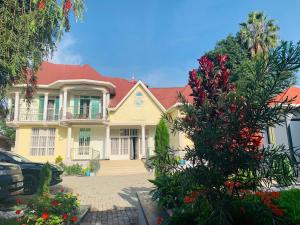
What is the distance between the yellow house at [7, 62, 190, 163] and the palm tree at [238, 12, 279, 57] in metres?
9.26

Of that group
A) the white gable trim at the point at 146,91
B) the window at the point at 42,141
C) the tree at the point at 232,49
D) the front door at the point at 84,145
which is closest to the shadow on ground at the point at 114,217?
the front door at the point at 84,145

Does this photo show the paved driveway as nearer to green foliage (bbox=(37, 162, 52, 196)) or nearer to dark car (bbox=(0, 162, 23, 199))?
green foliage (bbox=(37, 162, 52, 196))

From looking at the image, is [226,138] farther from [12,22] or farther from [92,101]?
[92,101]

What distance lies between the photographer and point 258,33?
2423 cm

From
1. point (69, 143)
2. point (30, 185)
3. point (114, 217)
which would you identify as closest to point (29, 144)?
point (69, 143)

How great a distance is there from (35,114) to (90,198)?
1599 cm

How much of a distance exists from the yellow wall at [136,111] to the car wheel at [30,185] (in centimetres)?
1259

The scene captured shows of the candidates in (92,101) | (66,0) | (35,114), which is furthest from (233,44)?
(66,0)

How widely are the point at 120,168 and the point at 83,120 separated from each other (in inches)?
219

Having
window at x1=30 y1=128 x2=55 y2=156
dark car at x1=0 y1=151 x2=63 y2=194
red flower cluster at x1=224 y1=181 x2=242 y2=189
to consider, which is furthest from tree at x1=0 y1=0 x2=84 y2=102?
window at x1=30 y1=128 x2=55 y2=156

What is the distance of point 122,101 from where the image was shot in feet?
76.5

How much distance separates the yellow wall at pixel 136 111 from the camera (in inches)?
919

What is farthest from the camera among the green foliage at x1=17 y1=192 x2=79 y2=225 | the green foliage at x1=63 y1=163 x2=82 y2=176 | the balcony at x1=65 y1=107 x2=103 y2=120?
the balcony at x1=65 y1=107 x2=103 y2=120

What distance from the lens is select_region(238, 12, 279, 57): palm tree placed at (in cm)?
2398
